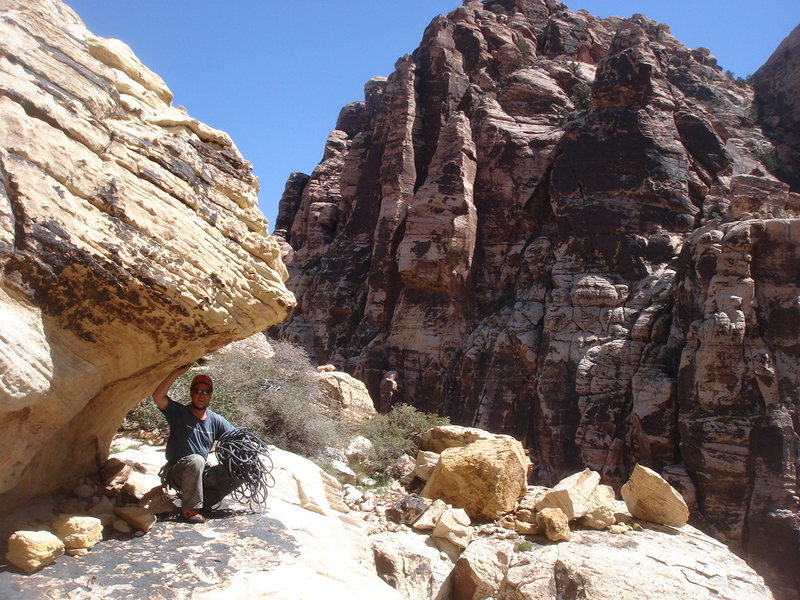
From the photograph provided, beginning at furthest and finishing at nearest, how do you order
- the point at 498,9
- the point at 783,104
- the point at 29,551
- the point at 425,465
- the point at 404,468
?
the point at 498,9 < the point at 783,104 < the point at 404,468 < the point at 425,465 < the point at 29,551

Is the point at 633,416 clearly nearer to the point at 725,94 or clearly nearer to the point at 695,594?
the point at 695,594

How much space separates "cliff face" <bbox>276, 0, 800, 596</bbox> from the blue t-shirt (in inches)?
634

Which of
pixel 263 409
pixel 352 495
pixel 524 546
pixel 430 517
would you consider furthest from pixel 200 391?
pixel 263 409

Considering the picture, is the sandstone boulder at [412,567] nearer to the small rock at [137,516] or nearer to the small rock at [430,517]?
the small rock at [430,517]

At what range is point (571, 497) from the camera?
21.5 feet

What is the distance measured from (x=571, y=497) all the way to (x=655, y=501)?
4.35 feet

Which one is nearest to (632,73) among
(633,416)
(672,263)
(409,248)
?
(672,263)

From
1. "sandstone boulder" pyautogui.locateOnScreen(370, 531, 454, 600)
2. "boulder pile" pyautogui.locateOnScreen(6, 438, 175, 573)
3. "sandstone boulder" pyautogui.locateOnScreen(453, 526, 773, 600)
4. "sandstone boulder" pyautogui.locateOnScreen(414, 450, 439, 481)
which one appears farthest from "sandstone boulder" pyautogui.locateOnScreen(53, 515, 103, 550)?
"sandstone boulder" pyautogui.locateOnScreen(414, 450, 439, 481)

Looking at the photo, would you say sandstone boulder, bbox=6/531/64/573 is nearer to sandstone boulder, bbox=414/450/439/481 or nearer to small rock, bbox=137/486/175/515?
small rock, bbox=137/486/175/515

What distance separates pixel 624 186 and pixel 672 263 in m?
4.38

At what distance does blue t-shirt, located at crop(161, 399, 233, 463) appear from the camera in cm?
483

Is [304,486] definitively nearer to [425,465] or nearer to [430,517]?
[430,517]

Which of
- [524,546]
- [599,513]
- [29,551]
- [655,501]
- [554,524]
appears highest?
[655,501]

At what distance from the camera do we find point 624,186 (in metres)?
25.6
